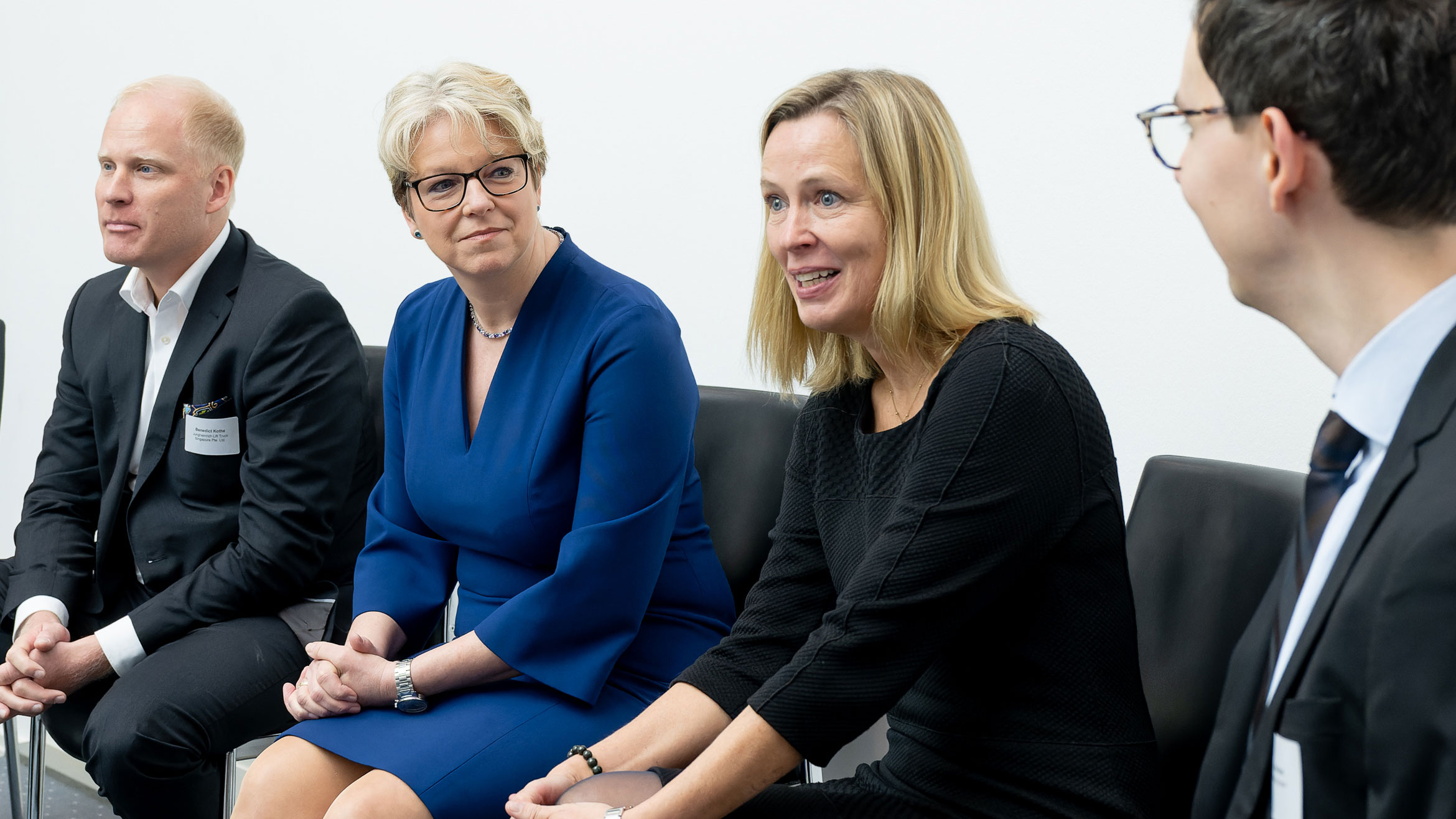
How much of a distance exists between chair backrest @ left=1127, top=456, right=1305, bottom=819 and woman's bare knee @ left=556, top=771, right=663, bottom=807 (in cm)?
59

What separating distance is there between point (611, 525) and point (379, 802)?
470mm

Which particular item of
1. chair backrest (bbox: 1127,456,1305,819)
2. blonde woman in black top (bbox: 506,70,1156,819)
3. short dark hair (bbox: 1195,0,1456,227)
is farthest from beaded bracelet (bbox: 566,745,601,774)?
short dark hair (bbox: 1195,0,1456,227)

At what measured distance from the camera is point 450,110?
5.85 ft

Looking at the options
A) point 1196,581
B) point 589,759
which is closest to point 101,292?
point 589,759

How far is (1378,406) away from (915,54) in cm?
138

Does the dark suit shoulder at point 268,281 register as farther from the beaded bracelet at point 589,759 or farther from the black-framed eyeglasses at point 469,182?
the beaded bracelet at point 589,759

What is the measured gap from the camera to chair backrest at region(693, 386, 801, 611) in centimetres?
190

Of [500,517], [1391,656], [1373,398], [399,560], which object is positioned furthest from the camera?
[399,560]

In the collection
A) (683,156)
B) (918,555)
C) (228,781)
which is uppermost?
(683,156)

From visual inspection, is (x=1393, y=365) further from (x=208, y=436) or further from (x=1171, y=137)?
(x=208, y=436)

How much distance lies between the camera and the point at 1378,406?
0.81 m

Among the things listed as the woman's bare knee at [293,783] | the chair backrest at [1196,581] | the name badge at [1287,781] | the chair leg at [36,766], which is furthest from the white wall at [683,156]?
the chair leg at [36,766]

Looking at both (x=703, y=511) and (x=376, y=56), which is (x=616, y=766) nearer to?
(x=703, y=511)

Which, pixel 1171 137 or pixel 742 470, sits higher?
pixel 1171 137
